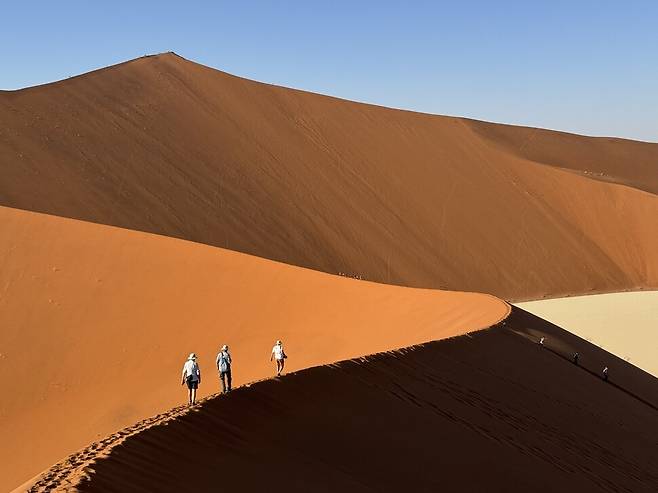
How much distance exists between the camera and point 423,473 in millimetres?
7473

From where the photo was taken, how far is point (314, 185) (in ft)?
126

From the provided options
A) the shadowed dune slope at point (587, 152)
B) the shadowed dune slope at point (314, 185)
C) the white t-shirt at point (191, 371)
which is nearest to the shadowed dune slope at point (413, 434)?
the white t-shirt at point (191, 371)

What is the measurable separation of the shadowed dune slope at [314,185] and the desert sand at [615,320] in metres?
3.51

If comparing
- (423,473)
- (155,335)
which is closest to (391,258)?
(155,335)

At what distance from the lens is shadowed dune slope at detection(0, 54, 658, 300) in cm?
3012

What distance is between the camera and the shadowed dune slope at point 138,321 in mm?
12250

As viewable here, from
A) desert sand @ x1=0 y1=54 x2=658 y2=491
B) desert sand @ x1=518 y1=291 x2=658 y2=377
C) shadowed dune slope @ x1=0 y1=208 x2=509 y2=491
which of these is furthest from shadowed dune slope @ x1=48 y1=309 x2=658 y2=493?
desert sand @ x1=518 y1=291 x2=658 y2=377

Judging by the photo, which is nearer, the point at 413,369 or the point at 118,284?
the point at 413,369

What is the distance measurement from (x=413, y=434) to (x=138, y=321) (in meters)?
7.54

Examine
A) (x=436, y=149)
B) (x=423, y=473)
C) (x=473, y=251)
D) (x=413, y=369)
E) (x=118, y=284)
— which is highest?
(x=436, y=149)

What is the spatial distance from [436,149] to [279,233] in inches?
735

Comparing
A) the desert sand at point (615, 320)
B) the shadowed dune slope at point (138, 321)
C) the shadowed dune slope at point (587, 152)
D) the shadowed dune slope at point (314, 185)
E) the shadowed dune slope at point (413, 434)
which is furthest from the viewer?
the shadowed dune slope at point (587, 152)

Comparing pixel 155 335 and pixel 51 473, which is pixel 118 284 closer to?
pixel 155 335

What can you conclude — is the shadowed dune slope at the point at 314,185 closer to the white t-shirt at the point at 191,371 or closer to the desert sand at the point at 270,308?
the desert sand at the point at 270,308
